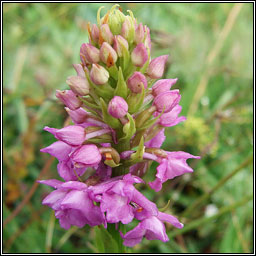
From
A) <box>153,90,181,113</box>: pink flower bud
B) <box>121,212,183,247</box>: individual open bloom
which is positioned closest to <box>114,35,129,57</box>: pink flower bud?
<box>153,90,181,113</box>: pink flower bud

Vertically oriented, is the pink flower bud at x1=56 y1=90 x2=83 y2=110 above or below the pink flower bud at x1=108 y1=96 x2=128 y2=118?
above

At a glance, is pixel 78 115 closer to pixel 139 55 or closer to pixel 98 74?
pixel 98 74

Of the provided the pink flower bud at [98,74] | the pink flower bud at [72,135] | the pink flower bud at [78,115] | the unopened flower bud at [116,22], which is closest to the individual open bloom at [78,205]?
the pink flower bud at [72,135]

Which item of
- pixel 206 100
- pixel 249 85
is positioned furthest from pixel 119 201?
pixel 249 85

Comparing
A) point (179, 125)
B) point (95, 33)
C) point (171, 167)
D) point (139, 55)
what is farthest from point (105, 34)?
point (179, 125)

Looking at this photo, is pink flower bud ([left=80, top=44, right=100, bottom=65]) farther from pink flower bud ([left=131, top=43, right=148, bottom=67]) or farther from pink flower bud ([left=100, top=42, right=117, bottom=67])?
pink flower bud ([left=131, top=43, right=148, bottom=67])

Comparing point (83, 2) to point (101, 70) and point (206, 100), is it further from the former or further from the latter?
point (101, 70)

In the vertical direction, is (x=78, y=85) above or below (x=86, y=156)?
above
